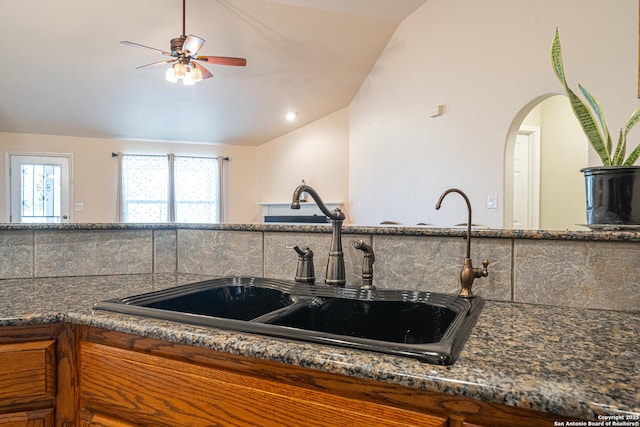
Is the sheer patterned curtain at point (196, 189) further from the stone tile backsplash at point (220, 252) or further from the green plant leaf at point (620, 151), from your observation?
the green plant leaf at point (620, 151)

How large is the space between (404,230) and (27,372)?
1000 mm

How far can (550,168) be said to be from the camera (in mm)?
4180

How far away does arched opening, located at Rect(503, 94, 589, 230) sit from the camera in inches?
157

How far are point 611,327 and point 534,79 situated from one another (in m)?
2.69

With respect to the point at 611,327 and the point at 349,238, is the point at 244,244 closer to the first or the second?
the point at 349,238

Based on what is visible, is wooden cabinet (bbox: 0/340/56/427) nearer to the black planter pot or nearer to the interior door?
the black planter pot

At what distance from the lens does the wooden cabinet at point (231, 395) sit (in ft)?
1.90

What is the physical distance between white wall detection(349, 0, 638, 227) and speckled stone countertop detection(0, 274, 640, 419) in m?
2.09

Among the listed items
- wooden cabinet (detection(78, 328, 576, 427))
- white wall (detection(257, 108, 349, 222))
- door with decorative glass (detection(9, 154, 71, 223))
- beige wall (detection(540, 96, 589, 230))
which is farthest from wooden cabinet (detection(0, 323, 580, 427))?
door with decorative glass (detection(9, 154, 71, 223))

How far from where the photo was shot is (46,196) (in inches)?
246

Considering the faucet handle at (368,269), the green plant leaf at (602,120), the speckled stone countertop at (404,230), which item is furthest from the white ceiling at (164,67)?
the faucet handle at (368,269)

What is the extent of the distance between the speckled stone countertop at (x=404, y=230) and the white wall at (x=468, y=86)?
5.80 feet

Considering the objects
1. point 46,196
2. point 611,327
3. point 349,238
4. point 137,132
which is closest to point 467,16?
point 349,238

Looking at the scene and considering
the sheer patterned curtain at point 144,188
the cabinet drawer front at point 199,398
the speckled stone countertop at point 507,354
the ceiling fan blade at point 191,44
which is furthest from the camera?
the sheer patterned curtain at point 144,188
